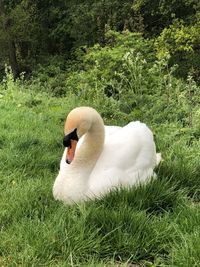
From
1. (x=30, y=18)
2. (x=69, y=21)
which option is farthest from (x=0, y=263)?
(x=30, y=18)

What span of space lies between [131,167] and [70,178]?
554 millimetres

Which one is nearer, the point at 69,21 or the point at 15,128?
the point at 15,128

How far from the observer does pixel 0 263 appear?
3.38 metres

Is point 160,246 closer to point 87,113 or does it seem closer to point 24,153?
point 87,113

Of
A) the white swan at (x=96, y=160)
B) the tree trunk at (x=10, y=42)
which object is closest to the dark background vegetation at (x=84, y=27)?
the tree trunk at (x=10, y=42)

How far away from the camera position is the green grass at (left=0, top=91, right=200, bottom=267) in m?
3.44

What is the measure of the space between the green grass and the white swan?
0.15 metres

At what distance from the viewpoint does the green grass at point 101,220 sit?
11.3 ft

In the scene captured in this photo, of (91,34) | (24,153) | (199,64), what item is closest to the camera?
(24,153)

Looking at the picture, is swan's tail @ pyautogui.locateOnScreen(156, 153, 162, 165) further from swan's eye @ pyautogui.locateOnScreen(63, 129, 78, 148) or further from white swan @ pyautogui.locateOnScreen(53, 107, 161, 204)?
swan's eye @ pyautogui.locateOnScreen(63, 129, 78, 148)

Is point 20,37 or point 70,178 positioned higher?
point 70,178

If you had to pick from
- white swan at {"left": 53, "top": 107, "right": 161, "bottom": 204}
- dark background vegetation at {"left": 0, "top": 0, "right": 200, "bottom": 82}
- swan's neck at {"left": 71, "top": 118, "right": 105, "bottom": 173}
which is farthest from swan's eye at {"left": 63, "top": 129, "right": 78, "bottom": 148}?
dark background vegetation at {"left": 0, "top": 0, "right": 200, "bottom": 82}

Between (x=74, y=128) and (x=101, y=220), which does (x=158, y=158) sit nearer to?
(x=74, y=128)

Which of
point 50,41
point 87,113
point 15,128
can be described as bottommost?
point 50,41
